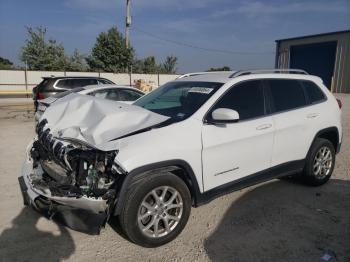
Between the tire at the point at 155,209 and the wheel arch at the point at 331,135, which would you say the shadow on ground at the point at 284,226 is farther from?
the wheel arch at the point at 331,135

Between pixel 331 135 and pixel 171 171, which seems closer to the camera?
pixel 171 171

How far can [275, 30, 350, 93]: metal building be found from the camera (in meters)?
28.5

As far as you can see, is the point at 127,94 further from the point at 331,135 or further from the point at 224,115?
the point at 224,115

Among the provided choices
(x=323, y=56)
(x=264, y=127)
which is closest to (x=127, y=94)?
(x=264, y=127)

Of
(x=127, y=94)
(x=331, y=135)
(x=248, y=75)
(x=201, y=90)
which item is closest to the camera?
(x=201, y=90)

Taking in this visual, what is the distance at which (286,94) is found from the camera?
14.3ft

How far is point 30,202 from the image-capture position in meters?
3.34

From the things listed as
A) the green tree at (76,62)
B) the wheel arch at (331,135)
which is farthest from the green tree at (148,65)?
the wheel arch at (331,135)

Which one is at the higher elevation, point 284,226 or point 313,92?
point 313,92

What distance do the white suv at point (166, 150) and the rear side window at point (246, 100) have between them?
1 cm

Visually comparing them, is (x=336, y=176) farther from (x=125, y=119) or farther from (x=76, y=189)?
(x=76, y=189)

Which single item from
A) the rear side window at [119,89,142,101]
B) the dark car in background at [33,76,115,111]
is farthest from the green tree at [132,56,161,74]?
the rear side window at [119,89,142,101]

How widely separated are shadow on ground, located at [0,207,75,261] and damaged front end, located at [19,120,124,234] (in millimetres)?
369

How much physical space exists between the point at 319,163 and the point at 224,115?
7.75 feet
